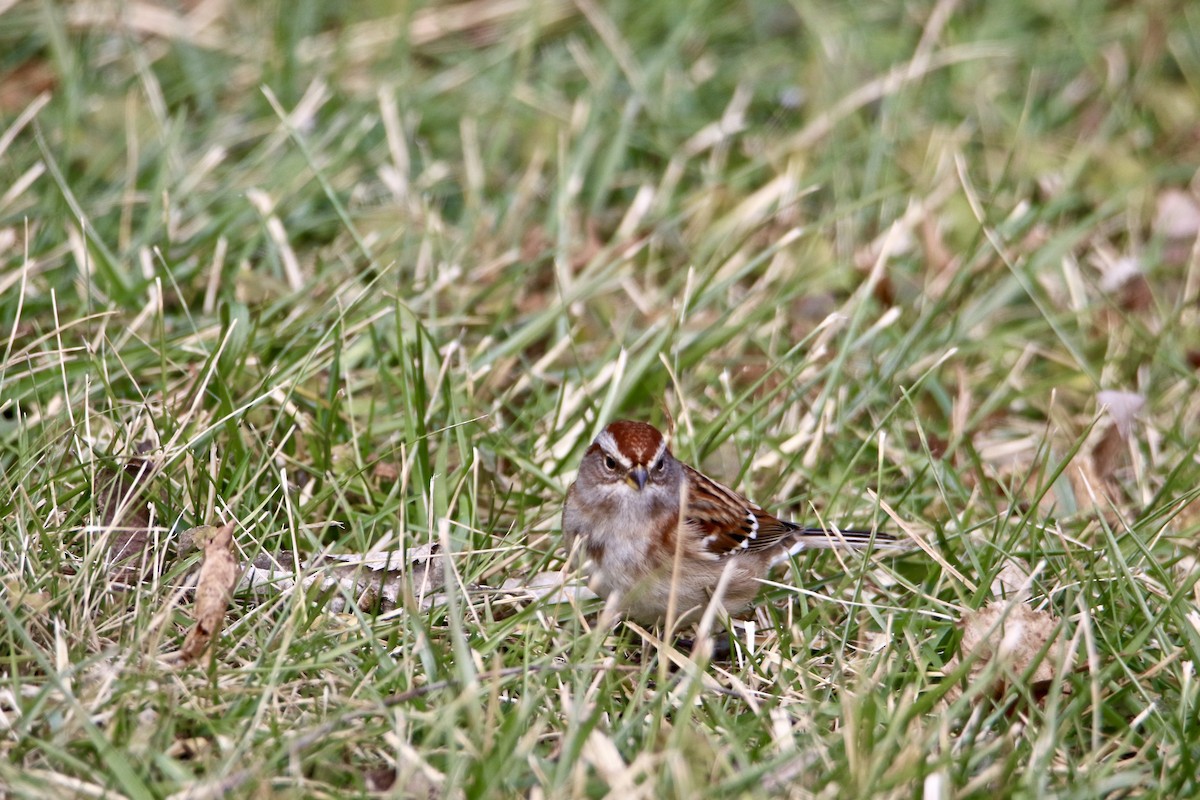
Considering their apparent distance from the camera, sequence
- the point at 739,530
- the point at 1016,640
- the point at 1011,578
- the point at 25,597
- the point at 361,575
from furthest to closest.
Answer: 1. the point at 739,530
2. the point at 1011,578
3. the point at 361,575
4. the point at 1016,640
5. the point at 25,597

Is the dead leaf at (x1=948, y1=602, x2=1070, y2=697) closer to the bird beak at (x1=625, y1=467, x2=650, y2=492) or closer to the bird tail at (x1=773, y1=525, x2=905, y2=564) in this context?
the bird tail at (x1=773, y1=525, x2=905, y2=564)

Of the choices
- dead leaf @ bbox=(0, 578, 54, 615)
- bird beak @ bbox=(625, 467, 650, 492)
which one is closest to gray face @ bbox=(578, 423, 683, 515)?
bird beak @ bbox=(625, 467, 650, 492)

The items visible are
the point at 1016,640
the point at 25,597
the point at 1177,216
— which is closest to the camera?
the point at 25,597

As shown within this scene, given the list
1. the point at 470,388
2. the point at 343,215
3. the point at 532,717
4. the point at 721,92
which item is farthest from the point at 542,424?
the point at 721,92

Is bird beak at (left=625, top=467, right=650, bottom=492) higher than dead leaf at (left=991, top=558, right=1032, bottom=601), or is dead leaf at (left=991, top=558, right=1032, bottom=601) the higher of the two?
bird beak at (left=625, top=467, right=650, bottom=492)

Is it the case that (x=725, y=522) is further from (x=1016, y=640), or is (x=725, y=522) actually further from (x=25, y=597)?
(x=25, y=597)

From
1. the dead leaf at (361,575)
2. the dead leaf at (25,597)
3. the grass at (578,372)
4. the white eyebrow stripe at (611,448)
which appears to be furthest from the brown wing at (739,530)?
the dead leaf at (25,597)

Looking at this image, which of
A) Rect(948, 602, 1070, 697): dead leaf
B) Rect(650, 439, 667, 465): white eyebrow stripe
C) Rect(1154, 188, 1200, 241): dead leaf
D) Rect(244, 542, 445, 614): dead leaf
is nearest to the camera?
Rect(948, 602, 1070, 697): dead leaf

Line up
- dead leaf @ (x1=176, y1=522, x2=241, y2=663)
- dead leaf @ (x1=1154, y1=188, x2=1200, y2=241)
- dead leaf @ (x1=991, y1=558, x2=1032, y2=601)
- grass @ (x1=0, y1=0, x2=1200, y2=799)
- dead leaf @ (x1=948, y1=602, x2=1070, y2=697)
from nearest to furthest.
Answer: grass @ (x1=0, y1=0, x2=1200, y2=799), dead leaf @ (x1=176, y1=522, x2=241, y2=663), dead leaf @ (x1=948, y1=602, x2=1070, y2=697), dead leaf @ (x1=991, y1=558, x2=1032, y2=601), dead leaf @ (x1=1154, y1=188, x2=1200, y2=241)

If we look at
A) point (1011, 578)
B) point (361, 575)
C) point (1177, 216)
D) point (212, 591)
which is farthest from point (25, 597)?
point (1177, 216)
